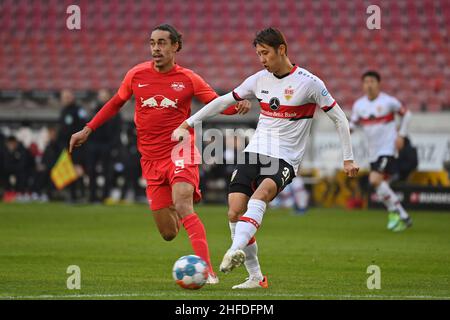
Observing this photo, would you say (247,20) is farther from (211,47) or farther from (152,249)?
(152,249)

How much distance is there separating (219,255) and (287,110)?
144 inches

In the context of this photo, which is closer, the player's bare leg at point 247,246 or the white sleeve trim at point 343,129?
the player's bare leg at point 247,246

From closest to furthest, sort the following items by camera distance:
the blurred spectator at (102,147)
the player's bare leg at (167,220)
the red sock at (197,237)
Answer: the red sock at (197,237)
the player's bare leg at (167,220)
the blurred spectator at (102,147)

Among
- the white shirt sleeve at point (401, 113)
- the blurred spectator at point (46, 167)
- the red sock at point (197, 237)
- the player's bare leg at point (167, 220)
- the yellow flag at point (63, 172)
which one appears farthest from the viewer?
the blurred spectator at point (46, 167)

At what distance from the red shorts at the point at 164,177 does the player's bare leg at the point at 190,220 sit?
0.44 feet

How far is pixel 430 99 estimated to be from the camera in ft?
83.8

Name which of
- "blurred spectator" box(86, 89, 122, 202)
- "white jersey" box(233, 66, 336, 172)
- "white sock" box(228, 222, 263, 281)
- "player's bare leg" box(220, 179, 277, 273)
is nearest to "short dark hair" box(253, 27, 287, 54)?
"white jersey" box(233, 66, 336, 172)

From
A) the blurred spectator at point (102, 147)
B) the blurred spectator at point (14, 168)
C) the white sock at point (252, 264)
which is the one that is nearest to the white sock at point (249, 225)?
the white sock at point (252, 264)

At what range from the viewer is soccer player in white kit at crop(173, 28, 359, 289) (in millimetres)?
8477

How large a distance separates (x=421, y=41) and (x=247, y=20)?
201 inches

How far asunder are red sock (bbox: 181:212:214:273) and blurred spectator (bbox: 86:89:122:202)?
12.2 metres

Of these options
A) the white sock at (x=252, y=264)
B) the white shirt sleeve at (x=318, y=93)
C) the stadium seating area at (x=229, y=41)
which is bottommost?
the white sock at (x=252, y=264)

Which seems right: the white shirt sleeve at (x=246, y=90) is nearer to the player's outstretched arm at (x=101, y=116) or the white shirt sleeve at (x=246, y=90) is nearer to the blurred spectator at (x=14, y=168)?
the player's outstretched arm at (x=101, y=116)

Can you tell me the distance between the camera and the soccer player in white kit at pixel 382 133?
640 inches
